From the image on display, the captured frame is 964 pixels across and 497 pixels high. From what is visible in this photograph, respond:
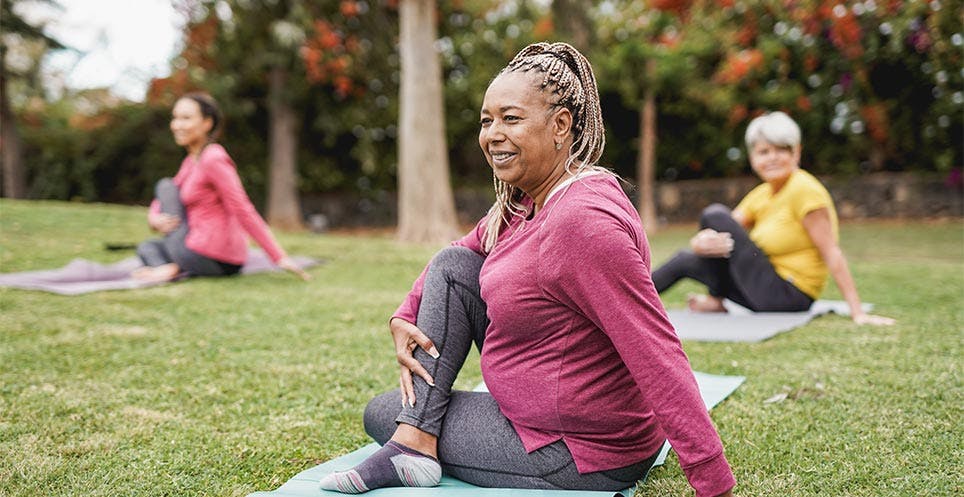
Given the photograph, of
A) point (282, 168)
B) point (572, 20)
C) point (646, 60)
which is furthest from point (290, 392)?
point (282, 168)

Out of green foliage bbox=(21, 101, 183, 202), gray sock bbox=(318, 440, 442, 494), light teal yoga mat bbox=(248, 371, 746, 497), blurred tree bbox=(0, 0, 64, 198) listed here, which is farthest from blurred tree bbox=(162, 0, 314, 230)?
A: gray sock bbox=(318, 440, 442, 494)

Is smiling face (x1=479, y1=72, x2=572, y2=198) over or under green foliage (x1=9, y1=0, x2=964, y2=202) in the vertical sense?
under

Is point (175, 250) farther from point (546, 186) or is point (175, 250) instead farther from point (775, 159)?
point (546, 186)

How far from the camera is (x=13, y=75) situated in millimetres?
18172

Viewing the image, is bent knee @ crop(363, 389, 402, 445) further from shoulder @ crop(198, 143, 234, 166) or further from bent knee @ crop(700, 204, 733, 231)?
shoulder @ crop(198, 143, 234, 166)

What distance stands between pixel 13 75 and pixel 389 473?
19.5 meters

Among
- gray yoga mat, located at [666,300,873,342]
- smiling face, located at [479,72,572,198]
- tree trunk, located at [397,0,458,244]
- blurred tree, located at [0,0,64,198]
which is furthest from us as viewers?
blurred tree, located at [0,0,64,198]

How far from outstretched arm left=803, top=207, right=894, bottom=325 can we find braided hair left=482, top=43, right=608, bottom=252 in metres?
3.15

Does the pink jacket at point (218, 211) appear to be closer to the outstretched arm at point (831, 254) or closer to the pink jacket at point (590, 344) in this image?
the outstretched arm at point (831, 254)

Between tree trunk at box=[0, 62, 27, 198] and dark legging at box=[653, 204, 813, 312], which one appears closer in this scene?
Result: dark legging at box=[653, 204, 813, 312]

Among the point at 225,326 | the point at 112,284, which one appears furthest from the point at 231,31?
the point at 225,326

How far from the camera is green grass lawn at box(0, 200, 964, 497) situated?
97.2 inches

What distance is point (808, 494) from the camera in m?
2.27

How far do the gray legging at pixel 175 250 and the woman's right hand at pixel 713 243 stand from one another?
158 inches
